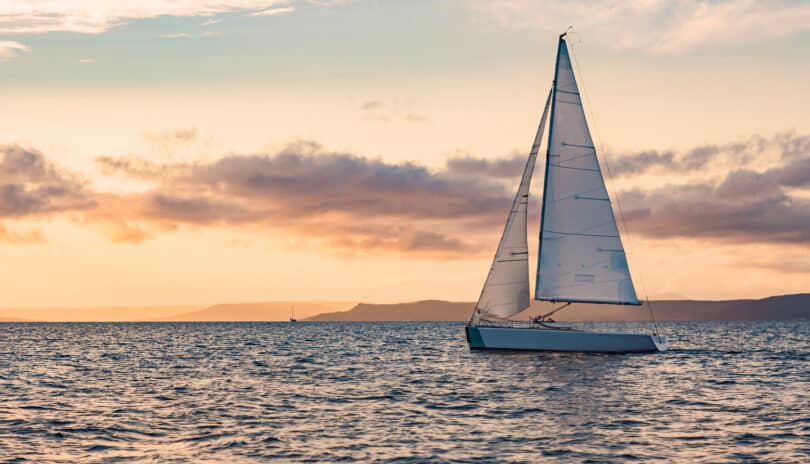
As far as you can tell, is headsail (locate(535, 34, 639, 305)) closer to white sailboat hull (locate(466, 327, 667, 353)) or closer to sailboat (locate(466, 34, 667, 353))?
sailboat (locate(466, 34, 667, 353))

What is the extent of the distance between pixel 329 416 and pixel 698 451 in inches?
503

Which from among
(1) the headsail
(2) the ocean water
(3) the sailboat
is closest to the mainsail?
(3) the sailboat

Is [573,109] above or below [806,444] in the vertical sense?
above

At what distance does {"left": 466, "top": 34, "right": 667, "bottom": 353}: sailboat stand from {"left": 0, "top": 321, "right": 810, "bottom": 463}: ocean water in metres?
1.67

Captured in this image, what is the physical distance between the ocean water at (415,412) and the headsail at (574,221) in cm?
454

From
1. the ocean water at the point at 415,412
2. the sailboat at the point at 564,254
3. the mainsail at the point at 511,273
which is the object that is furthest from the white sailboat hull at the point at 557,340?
the mainsail at the point at 511,273

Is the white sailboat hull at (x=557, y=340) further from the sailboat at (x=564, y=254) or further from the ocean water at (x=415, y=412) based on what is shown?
the ocean water at (x=415, y=412)

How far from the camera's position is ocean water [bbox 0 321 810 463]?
77.8ft

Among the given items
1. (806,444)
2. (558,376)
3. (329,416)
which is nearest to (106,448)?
(329,416)

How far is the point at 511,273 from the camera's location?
185 feet

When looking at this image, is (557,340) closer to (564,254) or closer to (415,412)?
(564,254)

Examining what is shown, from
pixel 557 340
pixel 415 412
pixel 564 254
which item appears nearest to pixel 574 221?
pixel 564 254

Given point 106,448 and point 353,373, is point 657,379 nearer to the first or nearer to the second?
point 353,373

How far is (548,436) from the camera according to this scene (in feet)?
85.7
